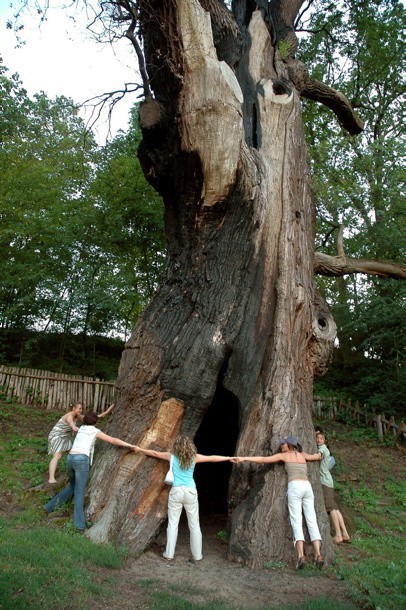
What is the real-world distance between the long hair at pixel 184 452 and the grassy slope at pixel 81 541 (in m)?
1.16

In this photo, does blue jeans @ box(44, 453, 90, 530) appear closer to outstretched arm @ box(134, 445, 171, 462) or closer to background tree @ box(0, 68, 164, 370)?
outstretched arm @ box(134, 445, 171, 462)

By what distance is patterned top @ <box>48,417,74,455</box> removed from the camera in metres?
7.66

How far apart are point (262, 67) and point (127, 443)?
22.8ft

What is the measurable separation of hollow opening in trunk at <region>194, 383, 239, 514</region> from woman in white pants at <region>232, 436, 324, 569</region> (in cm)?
256

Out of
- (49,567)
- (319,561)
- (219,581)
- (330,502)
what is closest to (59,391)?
(330,502)

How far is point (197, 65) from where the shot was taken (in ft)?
20.9

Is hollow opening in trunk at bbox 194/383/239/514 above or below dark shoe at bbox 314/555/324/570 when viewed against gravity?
above

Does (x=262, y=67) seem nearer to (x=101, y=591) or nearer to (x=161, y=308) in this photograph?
(x=161, y=308)

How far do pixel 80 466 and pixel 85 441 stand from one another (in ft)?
1.04

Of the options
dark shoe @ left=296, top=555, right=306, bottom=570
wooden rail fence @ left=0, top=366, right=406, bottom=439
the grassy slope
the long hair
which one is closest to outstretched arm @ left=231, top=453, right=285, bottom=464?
the long hair

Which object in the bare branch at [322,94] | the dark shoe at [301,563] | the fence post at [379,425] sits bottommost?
the dark shoe at [301,563]

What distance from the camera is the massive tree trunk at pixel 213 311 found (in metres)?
6.30

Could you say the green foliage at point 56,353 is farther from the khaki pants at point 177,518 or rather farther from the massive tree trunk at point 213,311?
the khaki pants at point 177,518

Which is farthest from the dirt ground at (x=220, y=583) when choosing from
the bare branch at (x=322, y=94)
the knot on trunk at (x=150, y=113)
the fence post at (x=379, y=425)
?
the fence post at (x=379, y=425)
